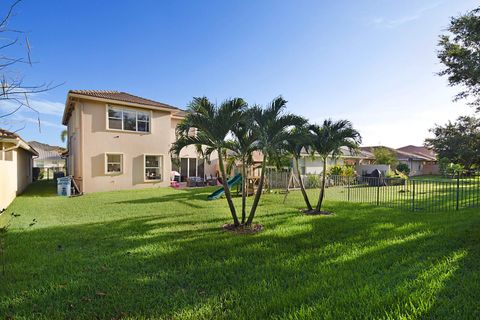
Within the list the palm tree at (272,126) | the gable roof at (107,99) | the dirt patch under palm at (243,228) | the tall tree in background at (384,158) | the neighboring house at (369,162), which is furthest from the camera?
the tall tree in background at (384,158)

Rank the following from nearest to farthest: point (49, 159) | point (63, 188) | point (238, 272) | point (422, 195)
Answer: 1. point (238, 272)
2. point (63, 188)
3. point (422, 195)
4. point (49, 159)

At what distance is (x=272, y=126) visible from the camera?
7.66m

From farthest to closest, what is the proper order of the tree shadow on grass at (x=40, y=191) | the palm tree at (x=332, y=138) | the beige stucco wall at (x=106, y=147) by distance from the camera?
the beige stucco wall at (x=106, y=147)
the tree shadow on grass at (x=40, y=191)
the palm tree at (x=332, y=138)

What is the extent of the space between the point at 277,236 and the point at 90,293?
4247mm

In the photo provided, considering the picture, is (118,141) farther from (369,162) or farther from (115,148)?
(369,162)

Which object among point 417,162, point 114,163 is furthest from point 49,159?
point 417,162

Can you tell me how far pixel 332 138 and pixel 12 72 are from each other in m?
9.85

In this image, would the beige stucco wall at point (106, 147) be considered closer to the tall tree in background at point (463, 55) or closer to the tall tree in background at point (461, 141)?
the tall tree in background at point (463, 55)

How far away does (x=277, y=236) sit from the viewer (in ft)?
21.9

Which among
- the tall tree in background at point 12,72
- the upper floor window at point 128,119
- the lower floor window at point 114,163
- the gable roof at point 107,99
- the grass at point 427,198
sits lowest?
the grass at point 427,198

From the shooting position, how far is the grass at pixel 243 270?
128 inches

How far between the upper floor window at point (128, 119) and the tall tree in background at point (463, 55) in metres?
18.9

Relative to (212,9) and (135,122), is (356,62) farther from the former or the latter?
(135,122)

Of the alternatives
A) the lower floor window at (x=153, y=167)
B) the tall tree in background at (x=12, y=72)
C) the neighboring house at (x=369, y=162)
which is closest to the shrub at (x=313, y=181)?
the neighboring house at (x=369, y=162)
